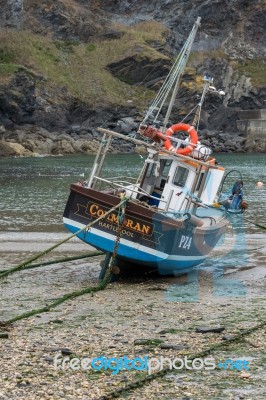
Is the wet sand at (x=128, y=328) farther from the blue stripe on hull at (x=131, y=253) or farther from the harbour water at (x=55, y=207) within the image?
the harbour water at (x=55, y=207)

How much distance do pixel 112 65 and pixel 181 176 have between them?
90839 millimetres

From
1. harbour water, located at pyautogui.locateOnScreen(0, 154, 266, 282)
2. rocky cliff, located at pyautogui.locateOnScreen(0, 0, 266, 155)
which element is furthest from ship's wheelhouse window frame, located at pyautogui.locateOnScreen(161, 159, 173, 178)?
rocky cliff, located at pyautogui.locateOnScreen(0, 0, 266, 155)

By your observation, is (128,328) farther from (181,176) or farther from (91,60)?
(91,60)

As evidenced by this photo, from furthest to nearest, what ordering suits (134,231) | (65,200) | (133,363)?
1. (65,200)
2. (134,231)
3. (133,363)

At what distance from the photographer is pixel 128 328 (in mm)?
13867

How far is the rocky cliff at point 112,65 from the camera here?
90875mm

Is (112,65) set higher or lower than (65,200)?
higher

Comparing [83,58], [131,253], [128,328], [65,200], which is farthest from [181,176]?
[83,58]

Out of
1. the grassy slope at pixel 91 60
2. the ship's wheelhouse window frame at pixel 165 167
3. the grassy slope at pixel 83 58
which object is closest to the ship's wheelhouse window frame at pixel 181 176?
the ship's wheelhouse window frame at pixel 165 167

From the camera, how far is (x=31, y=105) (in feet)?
295

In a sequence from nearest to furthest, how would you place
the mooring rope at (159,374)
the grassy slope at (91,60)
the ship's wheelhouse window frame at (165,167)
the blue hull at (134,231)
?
1. the mooring rope at (159,374)
2. the blue hull at (134,231)
3. the ship's wheelhouse window frame at (165,167)
4. the grassy slope at (91,60)

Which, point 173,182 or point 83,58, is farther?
point 83,58

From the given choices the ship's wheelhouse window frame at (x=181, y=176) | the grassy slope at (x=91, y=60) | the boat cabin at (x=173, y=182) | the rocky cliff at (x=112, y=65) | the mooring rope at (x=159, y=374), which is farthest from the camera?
the grassy slope at (x=91, y=60)

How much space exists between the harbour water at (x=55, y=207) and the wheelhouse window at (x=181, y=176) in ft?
9.60
